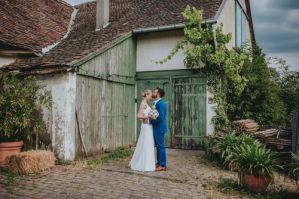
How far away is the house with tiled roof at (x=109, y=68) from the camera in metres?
8.60

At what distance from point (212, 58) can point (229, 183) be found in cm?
456

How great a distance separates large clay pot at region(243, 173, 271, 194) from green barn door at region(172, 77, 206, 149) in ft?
15.3

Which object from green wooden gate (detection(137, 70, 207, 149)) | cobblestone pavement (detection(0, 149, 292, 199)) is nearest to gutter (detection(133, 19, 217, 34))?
green wooden gate (detection(137, 70, 207, 149))

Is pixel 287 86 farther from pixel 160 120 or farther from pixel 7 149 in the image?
pixel 7 149

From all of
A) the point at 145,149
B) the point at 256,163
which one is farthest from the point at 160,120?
the point at 256,163

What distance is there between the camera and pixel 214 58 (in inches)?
382

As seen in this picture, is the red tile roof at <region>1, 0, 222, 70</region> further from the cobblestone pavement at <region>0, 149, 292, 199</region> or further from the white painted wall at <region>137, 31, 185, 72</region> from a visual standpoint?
the cobblestone pavement at <region>0, 149, 292, 199</region>

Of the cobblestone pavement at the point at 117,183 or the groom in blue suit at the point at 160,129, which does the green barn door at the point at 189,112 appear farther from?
the groom in blue suit at the point at 160,129

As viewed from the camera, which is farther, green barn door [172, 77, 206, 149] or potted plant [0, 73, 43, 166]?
green barn door [172, 77, 206, 149]

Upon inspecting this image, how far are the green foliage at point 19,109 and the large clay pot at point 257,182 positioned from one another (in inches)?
224

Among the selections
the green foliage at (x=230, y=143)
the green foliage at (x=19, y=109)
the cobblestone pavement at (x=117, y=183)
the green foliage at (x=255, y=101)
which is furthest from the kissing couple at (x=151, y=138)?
the green foliage at (x=255, y=101)

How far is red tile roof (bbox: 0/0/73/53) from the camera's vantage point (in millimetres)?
10343

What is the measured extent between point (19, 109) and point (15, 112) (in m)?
0.13

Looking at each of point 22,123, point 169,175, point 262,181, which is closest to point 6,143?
point 22,123
